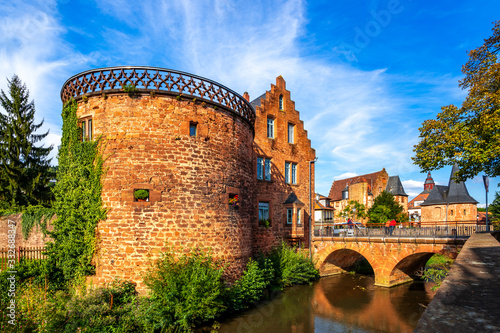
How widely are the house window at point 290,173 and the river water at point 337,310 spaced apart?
6862mm

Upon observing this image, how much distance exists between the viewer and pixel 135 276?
9930 millimetres

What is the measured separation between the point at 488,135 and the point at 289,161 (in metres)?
12.2

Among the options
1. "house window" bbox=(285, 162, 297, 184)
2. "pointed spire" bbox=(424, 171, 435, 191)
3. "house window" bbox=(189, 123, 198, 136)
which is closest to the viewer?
"house window" bbox=(189, 123, 198, 136)

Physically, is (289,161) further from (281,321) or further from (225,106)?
(281,321)

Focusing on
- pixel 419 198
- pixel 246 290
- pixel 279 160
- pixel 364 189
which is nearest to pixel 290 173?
pixel 279 160

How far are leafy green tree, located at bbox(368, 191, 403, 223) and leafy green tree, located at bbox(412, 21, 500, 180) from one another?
71.1ft

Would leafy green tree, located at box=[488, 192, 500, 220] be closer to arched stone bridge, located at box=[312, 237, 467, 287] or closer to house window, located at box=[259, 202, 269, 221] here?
arched stone bridge, located at box=[312, 237, 467, 287]

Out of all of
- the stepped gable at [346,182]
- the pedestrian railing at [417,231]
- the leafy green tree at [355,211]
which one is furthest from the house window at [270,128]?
the stepped gable at [346,182]

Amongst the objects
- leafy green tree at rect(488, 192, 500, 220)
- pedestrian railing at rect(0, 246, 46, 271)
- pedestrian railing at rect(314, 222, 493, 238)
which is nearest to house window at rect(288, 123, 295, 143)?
pedestrian railing at rect(314, 222, 493, 238)

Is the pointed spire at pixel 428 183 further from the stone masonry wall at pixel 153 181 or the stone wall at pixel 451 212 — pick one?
the stone masonry wall at pixel 153 181

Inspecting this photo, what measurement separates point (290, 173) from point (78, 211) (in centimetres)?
1399

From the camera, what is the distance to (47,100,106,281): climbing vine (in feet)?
33.4

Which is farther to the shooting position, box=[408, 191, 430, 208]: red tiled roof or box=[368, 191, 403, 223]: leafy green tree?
box=[408, 191, 430, 208]: red tiled roof

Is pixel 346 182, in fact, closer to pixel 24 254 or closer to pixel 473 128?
pixel 473 128
